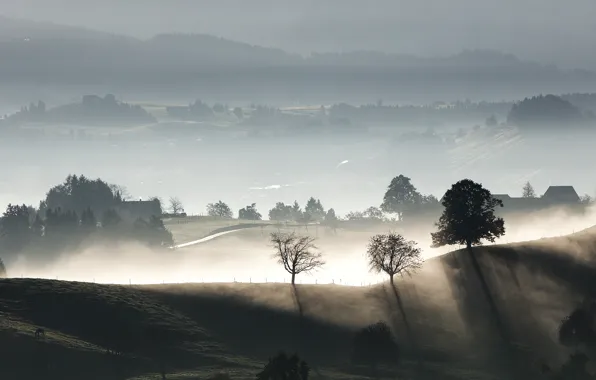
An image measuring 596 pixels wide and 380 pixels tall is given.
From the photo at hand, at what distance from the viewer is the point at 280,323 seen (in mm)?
177500

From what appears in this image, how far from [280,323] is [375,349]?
65.1 ft

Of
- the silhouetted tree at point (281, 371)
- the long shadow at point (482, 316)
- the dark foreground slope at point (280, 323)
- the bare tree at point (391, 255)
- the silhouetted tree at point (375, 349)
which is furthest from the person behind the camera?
the bare tree at point (391, 255)

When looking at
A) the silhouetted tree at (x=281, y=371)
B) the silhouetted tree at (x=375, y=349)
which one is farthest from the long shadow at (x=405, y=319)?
the silhouetted tree at (x=281, y=371)

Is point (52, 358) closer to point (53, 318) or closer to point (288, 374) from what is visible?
point (53, 318)

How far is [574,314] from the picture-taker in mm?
174000

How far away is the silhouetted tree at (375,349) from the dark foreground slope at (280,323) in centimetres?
198

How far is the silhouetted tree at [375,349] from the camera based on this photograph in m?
164

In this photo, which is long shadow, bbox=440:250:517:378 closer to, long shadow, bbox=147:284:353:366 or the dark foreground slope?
the dark foreground slope

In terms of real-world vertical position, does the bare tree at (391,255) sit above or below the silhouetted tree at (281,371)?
above

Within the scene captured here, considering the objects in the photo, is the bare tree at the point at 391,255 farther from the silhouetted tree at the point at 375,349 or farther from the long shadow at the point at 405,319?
the silhouetted tree at the point at 375,349

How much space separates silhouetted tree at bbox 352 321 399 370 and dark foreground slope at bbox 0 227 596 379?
6.49 ft

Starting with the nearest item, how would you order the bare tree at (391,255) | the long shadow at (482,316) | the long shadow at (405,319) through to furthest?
the long shadow at (482,316) → the long shadow at (405,319) → the bare tree at (391,255)

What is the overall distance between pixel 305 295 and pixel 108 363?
151 feet

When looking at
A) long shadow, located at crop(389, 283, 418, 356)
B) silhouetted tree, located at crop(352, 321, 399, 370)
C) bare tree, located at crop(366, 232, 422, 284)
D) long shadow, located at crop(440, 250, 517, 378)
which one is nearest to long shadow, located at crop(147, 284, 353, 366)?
silhouetted tree, located at crop(352, 321, 399, 370)
